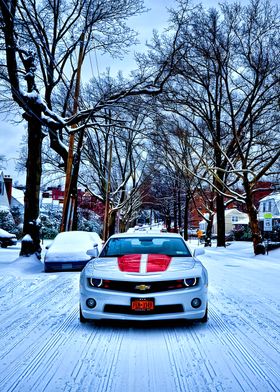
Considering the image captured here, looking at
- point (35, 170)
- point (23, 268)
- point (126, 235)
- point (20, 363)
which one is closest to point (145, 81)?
point (35, 170)

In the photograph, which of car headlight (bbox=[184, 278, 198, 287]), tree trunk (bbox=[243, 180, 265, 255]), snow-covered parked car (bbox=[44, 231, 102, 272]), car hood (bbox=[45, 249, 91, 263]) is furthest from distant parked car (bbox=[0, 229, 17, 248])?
car headlight (bbox=[184, 278, 198, 287])

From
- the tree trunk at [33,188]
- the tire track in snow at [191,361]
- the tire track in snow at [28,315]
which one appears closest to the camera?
the tire track in snow at [191,361]

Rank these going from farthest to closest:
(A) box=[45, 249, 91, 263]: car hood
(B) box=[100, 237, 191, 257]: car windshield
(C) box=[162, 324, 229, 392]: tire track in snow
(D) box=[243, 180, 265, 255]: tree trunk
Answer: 1. (D) box=[243, 180, 265, 255]: tree trunk
2. (A) box=[45, 249, 91, 263]: car hood
3. (B) box=[100, 237, 191, 257]: car windshield
4. (C) box=[162, 324, 229, 392]: tire track in snow

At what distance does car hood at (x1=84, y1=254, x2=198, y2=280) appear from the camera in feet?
18.4

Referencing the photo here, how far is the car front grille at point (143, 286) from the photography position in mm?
5469

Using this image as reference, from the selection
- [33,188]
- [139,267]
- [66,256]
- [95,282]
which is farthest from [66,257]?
[139,267]

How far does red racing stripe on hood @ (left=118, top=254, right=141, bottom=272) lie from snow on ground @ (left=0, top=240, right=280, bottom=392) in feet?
2.64

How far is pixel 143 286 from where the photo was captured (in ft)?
18.0

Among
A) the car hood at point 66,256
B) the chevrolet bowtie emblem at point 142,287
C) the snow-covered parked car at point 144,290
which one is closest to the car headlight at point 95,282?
the snow-covered parked car at point 144,290

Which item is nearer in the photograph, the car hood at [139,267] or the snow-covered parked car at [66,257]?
the car hood at [139,267]

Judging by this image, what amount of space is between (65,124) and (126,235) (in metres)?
9.99

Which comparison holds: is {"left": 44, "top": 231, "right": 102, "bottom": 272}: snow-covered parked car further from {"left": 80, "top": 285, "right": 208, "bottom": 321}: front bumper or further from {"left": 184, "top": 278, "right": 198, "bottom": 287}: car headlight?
{"left": 184, "top": 278, "right": 198, "bottom": 287}: car headlight

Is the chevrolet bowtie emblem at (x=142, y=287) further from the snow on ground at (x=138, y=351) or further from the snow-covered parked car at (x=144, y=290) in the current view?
the snow on ground at (x=138, y=351)

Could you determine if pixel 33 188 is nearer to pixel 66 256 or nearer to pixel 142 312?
pixel 66 256
